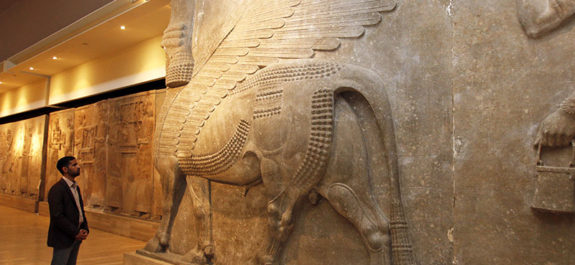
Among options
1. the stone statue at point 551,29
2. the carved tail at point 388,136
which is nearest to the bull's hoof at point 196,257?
the carved tail at point 388,136

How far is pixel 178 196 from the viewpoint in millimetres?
3982

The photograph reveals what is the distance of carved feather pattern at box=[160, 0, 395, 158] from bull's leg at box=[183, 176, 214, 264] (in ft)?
1.00

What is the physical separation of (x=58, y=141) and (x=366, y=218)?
8.17m

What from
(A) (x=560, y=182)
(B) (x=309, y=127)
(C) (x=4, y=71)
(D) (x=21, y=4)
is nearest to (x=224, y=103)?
(B) (x=309, y=127)

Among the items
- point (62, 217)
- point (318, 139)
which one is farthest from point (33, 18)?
point (318, 139)

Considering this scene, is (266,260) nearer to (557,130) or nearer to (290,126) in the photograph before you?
(290,126)

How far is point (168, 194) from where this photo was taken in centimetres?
397

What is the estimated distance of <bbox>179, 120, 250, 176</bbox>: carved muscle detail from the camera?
10.7ft

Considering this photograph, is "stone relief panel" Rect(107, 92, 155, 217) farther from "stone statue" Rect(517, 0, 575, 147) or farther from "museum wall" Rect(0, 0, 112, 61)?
"stone statue" Rect(517, 0, 575, 147)

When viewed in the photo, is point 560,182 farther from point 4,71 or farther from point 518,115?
point 4,71

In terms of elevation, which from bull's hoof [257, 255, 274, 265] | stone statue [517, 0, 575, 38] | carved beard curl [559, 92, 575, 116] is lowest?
bull's hoof [257, 255, 274, 265]

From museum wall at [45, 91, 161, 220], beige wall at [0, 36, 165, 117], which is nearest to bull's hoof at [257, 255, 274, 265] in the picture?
museum wall at [45, 91, 161, 220]

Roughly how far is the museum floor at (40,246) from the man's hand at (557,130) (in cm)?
458

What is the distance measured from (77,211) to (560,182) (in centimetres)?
→ 353
